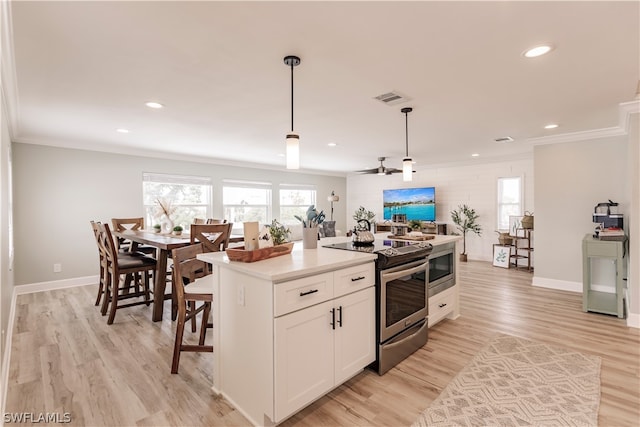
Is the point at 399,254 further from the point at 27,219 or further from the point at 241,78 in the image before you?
the point at 27,219

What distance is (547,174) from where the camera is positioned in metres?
4.71

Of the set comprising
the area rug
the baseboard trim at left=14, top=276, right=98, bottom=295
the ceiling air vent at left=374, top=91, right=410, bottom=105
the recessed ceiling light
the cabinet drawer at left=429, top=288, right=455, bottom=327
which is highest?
the ceiling air vent at left=374, top=91, right=410, bottom=105

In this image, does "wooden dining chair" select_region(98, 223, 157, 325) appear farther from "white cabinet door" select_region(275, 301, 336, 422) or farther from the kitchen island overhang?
"white cabinet door" select_region(275, 301, 336, 422)

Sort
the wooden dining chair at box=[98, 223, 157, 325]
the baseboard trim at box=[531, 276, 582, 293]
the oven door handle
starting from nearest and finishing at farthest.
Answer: the oven door handle, the wooden dining chair at box=[98, 223, 157, 325], the baseboard trim at box=[531, 276, 582, 293]

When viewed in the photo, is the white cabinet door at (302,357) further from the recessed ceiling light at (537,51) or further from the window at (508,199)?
the window at (508,199)

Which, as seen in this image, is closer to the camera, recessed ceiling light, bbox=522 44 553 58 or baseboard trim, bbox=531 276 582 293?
recessed ceiling light, bbox=522 44 553 58

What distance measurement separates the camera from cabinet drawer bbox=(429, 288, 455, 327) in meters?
3.03

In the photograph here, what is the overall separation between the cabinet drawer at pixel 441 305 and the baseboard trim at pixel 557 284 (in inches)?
94.8

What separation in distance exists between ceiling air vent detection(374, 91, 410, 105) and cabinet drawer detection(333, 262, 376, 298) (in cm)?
165

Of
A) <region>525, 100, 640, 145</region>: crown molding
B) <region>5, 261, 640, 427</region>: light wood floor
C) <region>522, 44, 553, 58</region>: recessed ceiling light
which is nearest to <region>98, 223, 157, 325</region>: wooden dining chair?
<region>5, 261, 640, 427</region>: light wood floor

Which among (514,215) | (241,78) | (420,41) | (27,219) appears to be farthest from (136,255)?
(514,215)

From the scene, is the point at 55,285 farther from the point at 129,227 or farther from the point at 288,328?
the point at 288,328

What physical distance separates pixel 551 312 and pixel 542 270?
1400mm

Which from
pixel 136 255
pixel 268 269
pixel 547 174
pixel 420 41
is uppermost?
pixel 420 41
